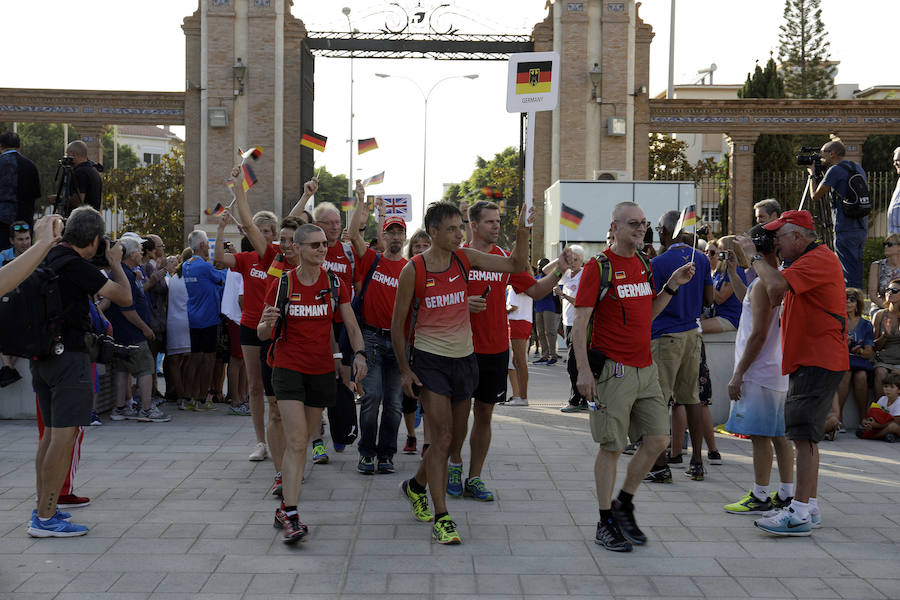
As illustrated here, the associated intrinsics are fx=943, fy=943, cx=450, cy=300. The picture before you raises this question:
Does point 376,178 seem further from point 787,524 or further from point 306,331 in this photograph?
point 787,524

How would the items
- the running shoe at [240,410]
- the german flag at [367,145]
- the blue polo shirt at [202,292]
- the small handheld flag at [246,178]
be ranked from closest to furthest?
the small handheld flag at [246,178] → the german flag at [367,145] → the running shoe at [240,410] → the blue polo shirt at [202,292]

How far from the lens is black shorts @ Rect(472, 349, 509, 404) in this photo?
695cm

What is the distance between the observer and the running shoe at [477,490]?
6.93 meters

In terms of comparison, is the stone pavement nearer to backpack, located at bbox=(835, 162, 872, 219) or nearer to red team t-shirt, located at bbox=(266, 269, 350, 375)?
red team t-shirt, located at bbox=(266, 269, 350, 375)

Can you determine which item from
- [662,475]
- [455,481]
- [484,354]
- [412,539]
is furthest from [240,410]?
[412,539]

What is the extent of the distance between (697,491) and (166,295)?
7.30m

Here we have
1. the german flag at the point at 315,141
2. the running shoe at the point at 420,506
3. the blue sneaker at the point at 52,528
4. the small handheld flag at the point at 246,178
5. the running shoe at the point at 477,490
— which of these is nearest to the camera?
the blue sneaker at the point at 52,528

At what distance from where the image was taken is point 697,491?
7.38 metres

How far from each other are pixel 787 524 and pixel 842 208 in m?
6.63

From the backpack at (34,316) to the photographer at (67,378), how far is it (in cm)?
10

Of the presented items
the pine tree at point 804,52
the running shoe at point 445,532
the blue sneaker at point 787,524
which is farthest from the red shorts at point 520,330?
the pine tree at point 804,52

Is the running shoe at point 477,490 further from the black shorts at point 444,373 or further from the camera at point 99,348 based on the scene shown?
the camera at point 99,348

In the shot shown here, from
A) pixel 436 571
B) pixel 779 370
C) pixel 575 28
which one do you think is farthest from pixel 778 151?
pixel 436 571

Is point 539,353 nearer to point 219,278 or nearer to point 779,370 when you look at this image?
point 219,278
